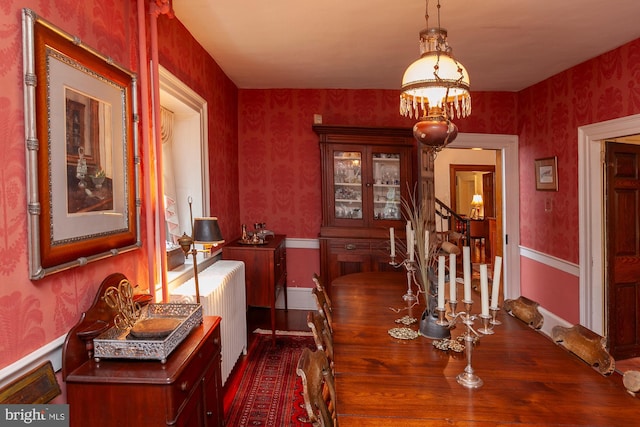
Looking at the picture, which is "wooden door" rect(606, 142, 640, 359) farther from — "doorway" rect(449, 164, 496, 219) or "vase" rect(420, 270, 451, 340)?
"doorway" rect(449, 164, 496, 219)

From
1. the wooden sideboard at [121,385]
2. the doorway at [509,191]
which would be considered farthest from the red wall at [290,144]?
the wooden sideboard at [121,385]

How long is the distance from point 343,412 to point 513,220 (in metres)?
4.25

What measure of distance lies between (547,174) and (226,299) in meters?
3.57

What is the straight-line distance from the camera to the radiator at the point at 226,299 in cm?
248

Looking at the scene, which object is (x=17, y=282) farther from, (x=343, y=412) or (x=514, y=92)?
(x=514, y=92)

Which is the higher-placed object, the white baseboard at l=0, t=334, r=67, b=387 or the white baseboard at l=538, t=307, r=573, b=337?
the white baseboard at l=0, t=334, r=67, b=387

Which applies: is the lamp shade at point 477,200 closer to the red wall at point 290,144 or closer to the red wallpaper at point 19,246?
the red wall at point 290,144

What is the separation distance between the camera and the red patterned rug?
2490 millimetres

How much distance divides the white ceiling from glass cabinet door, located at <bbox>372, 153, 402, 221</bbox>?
90 cm

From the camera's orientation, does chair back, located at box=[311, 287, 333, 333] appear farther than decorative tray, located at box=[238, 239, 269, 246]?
No

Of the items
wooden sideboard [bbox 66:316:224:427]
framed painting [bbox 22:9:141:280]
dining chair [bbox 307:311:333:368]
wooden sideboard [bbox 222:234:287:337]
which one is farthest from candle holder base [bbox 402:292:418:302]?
framed painting [bbox 22:9:141:280]

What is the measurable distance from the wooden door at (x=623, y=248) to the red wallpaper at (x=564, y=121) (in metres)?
0.28

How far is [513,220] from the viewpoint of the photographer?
4.83 m

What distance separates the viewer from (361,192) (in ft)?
14.8
